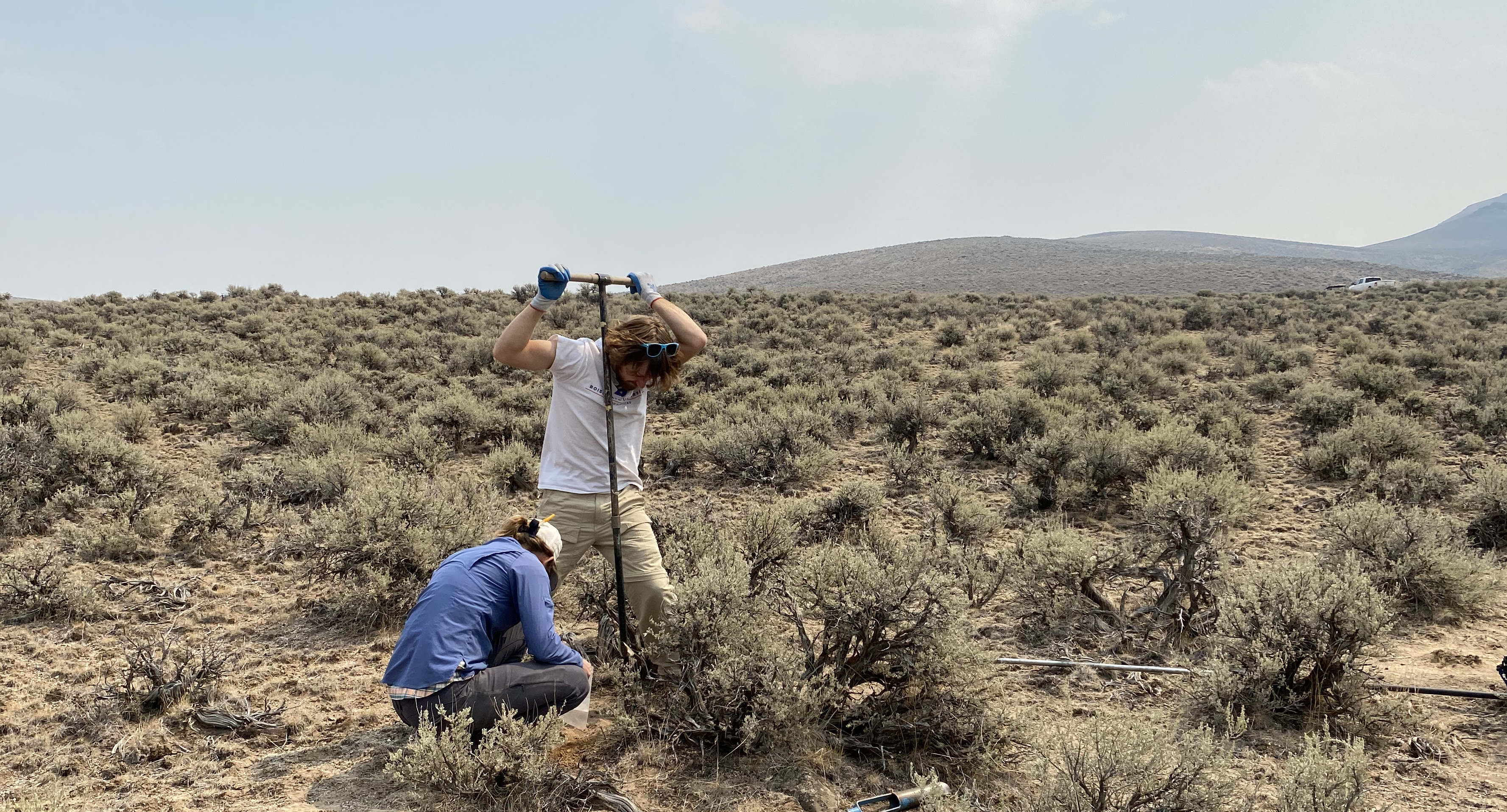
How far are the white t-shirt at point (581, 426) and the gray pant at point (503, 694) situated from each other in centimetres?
68

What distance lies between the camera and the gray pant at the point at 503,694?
285 centimetres

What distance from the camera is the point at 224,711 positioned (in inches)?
138

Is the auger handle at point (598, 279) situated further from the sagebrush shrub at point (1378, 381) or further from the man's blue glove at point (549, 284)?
the sagebrush shrub at point (1378, 381)

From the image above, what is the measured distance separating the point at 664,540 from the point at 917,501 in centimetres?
312

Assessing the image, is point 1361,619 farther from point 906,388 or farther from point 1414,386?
point 1414,386

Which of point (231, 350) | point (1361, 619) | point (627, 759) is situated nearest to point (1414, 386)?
point (1361, 619)

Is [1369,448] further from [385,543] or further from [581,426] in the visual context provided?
[385,543]

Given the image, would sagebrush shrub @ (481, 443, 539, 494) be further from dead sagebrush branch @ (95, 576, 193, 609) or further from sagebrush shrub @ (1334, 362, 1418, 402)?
sagebrush shrub @ (1334, 362, 1418, 402)

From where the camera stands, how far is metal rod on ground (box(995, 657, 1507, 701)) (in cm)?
364

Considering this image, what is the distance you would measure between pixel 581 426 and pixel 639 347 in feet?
1.52

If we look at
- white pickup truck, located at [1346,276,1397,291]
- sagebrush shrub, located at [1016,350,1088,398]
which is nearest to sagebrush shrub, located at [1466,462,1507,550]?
sagebrush shrub, located at [1016,350,1088,398]

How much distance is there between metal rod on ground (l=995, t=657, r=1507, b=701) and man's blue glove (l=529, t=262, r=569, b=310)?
9.27 feet

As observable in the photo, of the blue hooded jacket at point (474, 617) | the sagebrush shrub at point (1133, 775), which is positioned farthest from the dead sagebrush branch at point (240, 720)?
the sagebrush shrub at point (1133, 775)

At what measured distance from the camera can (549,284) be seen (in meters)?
3.22
